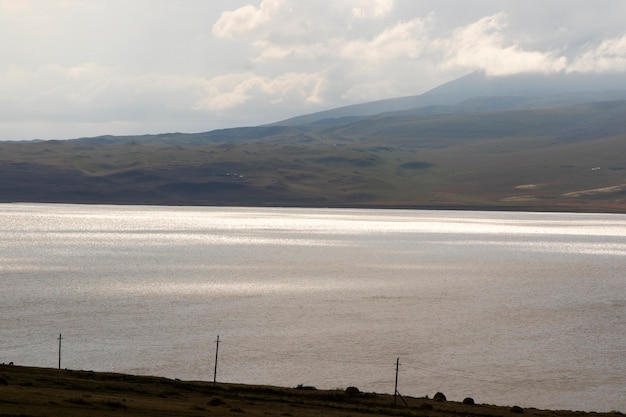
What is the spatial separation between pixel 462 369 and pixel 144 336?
21805 mm

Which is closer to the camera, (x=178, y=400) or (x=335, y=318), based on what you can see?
(x=178, y=400)

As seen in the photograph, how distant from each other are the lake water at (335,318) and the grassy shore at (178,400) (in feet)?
28.4

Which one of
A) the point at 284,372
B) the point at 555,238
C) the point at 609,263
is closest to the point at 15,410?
the point at 284,372

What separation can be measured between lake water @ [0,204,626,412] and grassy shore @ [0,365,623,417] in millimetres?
8658

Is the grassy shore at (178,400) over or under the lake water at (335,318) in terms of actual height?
over

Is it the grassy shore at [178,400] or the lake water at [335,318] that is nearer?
the grassy shore at [178,400]

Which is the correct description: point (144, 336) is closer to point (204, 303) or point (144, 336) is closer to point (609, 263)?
point (204, 303)

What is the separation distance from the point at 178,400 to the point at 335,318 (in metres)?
38.4

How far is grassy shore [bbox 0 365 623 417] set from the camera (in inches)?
1224

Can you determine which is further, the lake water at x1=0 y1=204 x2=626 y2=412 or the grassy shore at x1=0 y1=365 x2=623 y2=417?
the lake water at x1=0 y1=204 x2=626 y2=412

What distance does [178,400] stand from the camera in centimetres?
3606

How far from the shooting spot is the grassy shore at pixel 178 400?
31094 millimetres

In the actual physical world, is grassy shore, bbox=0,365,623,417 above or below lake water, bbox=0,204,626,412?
above

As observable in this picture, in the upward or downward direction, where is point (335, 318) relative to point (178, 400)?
downward
